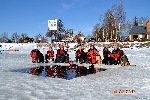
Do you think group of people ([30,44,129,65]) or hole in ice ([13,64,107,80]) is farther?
group of people ([30,44,129,65])

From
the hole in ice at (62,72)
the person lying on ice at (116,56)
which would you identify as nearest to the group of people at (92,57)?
the person lying on ice at (116,56)

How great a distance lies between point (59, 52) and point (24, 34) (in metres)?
76.4

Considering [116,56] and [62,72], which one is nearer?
[62,72]

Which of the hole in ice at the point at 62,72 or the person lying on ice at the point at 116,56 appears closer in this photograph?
the hole in ice at the point at 62,72

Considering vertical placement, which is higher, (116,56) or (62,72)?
(116,56)

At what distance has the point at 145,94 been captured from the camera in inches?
296

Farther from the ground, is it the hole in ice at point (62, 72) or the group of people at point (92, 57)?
the group of people at point (92, 57)

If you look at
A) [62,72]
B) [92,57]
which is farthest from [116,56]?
[62,72]

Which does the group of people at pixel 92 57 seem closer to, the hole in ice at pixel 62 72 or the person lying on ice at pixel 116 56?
the person lying on ice at pixel 116 56

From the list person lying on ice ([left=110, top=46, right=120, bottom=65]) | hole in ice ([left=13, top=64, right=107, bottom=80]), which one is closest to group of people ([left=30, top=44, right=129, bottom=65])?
person lying on ice ([left=110, top=46, right=120, bottom=65])

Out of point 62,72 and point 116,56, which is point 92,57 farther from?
point 62,72

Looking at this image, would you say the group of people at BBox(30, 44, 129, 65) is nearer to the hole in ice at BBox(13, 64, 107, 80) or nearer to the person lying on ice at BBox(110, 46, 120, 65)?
the person lying on ice at BBox(110, 46, 120, 65)

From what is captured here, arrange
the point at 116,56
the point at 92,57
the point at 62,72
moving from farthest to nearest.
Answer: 1. the point at 92,57
2. the point at 116,56
3. the point at 62,72

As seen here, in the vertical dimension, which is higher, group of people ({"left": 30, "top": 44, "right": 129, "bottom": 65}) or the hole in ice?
group of people ({"left": 30, "top": 44, "right": 129, "bottom": 65})
